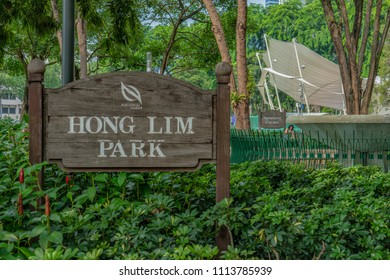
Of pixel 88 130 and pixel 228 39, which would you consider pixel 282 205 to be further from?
pixel 228 39

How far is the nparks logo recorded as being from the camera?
4012 millimetres

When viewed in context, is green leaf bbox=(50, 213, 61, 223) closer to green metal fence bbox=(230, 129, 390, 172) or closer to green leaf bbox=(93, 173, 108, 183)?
green leaf bbox=(93, 173, 108, 183)

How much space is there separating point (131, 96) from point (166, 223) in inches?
33.6

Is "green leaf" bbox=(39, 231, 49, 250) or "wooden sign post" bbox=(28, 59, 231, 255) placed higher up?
"wooden sign post" bbox=(28, 59, 231, 255)

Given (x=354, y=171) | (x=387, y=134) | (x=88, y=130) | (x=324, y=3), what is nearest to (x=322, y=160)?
(x=387, y=134)

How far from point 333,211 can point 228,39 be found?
25083mm

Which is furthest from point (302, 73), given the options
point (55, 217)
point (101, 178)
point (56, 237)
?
point (56, 237)

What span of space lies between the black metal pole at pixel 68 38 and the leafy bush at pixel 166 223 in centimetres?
258

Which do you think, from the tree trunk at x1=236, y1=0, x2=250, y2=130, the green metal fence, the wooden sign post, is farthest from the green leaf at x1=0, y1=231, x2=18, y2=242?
the tree trunk at x1=236, y1=0, x2=250, y2=130

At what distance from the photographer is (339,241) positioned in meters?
3.59

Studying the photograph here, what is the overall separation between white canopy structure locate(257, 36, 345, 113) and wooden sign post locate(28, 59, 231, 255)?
4865cm

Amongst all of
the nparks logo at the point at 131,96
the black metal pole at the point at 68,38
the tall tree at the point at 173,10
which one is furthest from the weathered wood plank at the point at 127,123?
the tall tree at the point at 173,10

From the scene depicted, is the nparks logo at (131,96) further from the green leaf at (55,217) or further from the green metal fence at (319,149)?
the green metal fence at (319,149)

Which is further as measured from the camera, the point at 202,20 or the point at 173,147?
the point at 202,20
